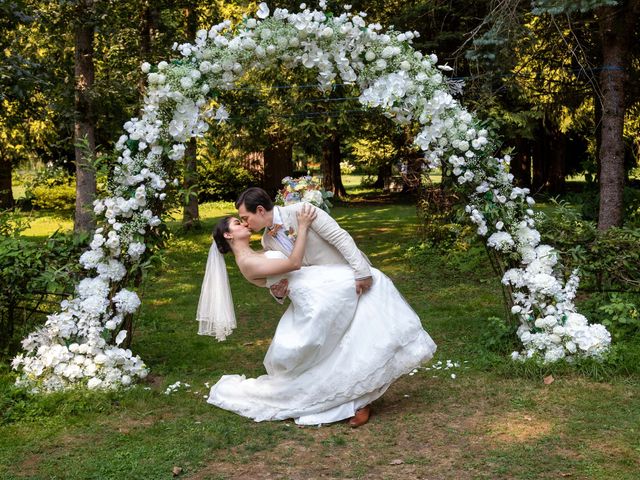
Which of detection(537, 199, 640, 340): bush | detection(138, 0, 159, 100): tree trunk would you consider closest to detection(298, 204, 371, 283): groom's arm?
detection(537, 199, 640, 340): bush

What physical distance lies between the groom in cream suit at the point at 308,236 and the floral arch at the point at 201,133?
97cm

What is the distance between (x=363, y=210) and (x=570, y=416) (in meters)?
17.2

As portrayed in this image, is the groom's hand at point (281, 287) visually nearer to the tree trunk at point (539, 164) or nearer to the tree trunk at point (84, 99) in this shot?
the tree trunk at point (84, 99)

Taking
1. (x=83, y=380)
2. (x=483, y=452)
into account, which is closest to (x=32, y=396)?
(x=83, y=380)

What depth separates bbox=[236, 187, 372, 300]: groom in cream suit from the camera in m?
5.13

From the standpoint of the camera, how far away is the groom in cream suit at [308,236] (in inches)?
Result: 202

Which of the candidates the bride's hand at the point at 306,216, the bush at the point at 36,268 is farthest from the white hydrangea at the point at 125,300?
the bride's hand at the point at 306,216

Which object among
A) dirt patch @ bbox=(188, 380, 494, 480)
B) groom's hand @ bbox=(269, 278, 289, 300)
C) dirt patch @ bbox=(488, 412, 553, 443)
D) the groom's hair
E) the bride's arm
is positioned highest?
the groom's hair

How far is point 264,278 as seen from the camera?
5285mm

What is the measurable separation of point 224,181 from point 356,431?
20.4 meters

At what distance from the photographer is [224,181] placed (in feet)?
81.1

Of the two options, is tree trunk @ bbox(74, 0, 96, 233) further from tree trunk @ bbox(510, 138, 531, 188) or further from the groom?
tree trunk @ bbox(510, 138, 531, 188)

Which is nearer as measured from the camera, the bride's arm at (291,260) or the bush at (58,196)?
the bride's arm at (291,260)

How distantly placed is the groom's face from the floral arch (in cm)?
96
